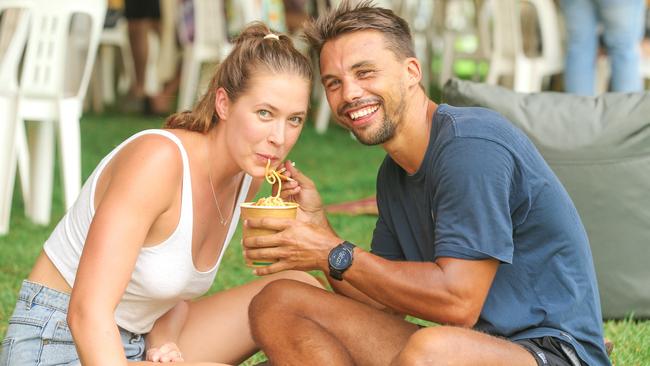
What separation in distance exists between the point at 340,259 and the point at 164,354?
2.05 feet

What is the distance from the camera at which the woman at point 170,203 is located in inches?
119

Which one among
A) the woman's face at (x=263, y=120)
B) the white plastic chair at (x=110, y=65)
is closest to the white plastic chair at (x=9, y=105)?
the woman's face at (x=263, y=120)

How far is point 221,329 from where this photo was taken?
362 centimetres

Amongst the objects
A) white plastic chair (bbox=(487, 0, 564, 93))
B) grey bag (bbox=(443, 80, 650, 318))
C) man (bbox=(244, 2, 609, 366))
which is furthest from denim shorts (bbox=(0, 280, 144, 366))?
white plastic chair (bbox=(487, 0, 564, 93))

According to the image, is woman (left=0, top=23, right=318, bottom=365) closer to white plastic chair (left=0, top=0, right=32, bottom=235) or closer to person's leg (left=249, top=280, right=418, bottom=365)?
person's leg (left=249, top=280, right=418, bottom=365)

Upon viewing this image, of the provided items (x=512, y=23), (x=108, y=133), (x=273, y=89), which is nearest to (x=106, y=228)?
(x=273, y=89)

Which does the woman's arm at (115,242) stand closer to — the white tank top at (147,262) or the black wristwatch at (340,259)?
the white tank top at (147,262)

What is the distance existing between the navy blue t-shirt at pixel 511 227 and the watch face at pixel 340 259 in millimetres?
243

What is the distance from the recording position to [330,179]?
766cm

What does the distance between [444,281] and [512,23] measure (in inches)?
214

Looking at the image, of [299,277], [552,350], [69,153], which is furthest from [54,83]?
[552,350]

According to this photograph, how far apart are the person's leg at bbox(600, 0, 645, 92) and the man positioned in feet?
11.2

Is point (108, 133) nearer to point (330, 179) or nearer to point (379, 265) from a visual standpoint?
point (330, 179)

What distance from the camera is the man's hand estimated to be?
301 centimetres
